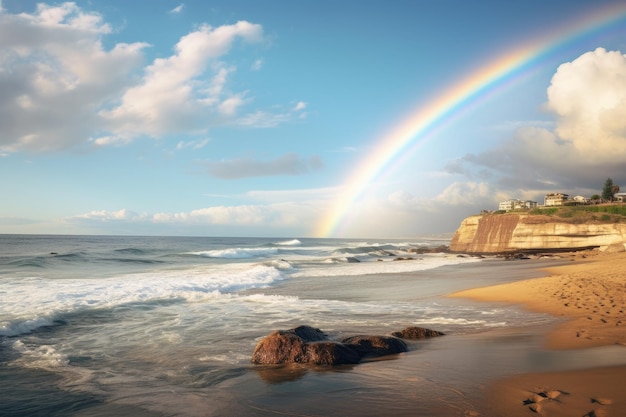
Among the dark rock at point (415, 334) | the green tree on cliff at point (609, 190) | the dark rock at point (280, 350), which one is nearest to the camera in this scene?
the dark rock at point (280, 350)

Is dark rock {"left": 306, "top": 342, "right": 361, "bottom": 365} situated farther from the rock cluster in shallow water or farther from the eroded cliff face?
the eroded cliff face

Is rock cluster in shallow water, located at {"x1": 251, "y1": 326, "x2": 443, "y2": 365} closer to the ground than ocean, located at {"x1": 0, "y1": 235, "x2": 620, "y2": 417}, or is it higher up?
higher up

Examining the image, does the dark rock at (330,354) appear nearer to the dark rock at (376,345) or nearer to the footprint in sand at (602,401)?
the dark rock at (376,345)

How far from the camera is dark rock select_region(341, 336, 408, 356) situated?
28.3 ft

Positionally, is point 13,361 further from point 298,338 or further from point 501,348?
point 501,348

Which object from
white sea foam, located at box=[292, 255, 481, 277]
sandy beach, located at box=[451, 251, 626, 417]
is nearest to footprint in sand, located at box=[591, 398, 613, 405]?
sandy beach, located at box=[451, 251, 626, 417]

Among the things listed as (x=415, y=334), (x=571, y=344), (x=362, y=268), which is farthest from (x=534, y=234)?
(x=415, y=334)

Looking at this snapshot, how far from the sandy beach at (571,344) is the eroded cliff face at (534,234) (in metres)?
35.8

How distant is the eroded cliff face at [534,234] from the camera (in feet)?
179

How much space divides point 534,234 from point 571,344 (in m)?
58.4

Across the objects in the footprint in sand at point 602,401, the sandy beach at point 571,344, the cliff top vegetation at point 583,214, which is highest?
the cliff top vegetation at point 583,214

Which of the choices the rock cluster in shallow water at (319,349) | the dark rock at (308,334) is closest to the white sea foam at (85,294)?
the rock cluster in shallow water at (319,349)

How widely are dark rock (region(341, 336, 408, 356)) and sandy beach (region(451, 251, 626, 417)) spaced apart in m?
2.64

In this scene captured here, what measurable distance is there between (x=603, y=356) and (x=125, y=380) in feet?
27.3
